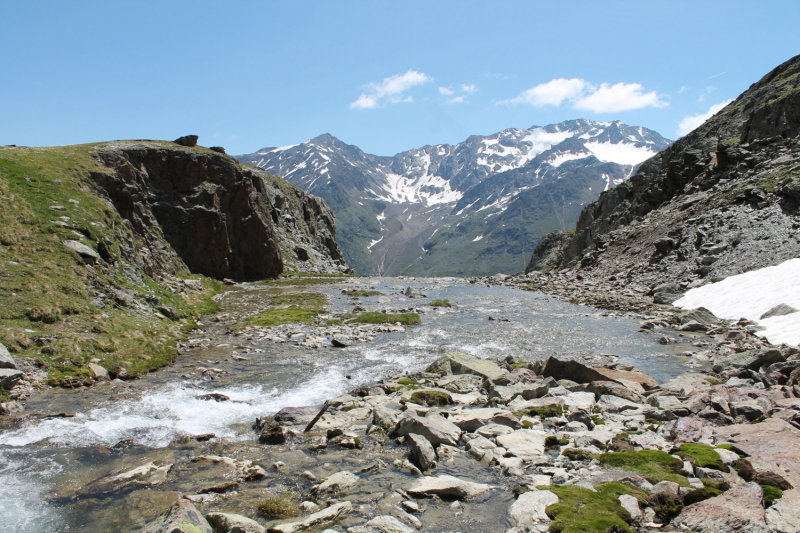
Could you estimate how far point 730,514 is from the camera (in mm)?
6391

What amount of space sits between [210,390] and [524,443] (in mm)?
12145

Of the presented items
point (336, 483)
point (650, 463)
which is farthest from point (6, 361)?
point (650, 463)

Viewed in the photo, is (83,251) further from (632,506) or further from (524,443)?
(632,506)

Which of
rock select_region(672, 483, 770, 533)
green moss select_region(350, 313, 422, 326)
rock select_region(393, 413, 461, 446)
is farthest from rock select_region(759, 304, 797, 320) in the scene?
rock select_region(393, 413, 461, 446)

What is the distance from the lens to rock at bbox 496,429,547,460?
10070 millimetres

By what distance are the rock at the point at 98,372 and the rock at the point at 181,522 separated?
11.9m

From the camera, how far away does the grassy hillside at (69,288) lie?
16984 mm

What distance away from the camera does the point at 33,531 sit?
7.48 m

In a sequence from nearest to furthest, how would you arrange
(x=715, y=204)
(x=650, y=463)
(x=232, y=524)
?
(x=232, y=524)
(x=650, y=463)
(x=715, y=204)

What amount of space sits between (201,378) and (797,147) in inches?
2969

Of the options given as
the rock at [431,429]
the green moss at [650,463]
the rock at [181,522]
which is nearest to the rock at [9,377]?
the rock at [181,522]

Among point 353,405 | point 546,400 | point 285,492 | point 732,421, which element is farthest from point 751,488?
point 353,405

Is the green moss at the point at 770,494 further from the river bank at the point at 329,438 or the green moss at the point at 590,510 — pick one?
the green moss at the point at 590,510

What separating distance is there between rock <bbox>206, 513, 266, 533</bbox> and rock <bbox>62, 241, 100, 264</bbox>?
76.1 feet
